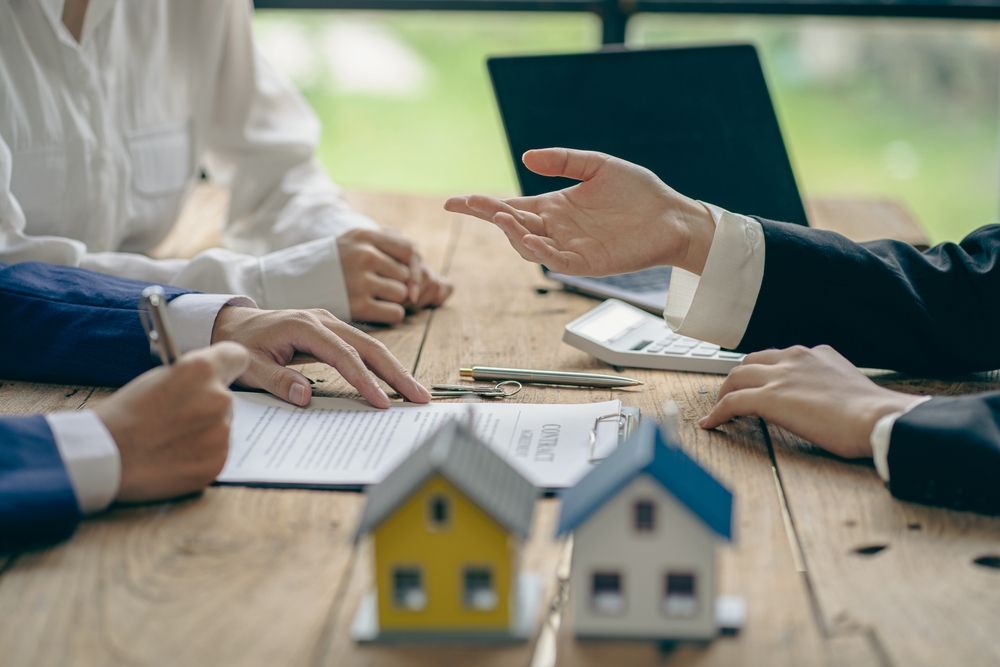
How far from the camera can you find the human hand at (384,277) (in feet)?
4.92

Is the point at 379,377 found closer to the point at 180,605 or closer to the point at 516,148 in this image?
the point at 180,605

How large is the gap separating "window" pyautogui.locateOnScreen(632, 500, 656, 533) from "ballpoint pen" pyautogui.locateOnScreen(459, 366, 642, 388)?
1.73 feet

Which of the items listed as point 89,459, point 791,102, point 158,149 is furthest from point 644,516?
point 791,102

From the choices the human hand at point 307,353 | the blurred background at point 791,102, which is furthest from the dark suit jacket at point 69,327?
the blurred background at point 791,102

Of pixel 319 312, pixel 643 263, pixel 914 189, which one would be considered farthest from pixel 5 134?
pixel 914 189

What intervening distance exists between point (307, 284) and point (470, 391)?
37 cm

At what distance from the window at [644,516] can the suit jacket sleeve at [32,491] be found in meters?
0.46

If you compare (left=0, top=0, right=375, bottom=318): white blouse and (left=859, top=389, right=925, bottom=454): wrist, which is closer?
(left=859, top=389, right=925, bottom=454): wrist

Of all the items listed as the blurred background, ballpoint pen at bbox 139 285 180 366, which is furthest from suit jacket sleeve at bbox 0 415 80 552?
the blurred background

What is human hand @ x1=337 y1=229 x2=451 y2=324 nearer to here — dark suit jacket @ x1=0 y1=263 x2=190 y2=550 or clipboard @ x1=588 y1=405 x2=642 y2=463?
dark suit jacket @ x1=0 y1=263 x2=190 y2=550

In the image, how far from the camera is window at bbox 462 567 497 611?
771 millimetres

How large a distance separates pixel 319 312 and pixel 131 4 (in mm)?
707

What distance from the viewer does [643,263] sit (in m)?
1.31

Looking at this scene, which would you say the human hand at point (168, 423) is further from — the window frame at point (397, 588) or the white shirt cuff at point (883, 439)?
the white shirt cuff at point (883, 439)
